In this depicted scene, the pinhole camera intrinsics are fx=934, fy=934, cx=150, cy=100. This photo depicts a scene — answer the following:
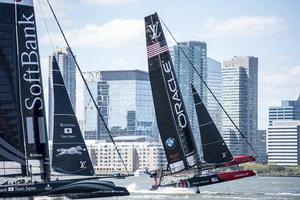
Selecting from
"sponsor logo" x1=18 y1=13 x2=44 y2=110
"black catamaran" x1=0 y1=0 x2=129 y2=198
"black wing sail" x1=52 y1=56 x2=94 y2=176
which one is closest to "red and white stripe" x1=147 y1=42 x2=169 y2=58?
"black wing sail" x1=52 y1=56 x2=94 y2=176

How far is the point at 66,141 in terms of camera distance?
47.1 m

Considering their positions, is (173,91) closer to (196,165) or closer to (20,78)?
(196,165)

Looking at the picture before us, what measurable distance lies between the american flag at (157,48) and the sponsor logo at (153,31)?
1.78ft

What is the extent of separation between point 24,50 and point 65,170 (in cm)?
634

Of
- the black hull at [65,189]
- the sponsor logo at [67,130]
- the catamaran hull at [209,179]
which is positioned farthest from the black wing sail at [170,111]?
the black hull at [65,189]

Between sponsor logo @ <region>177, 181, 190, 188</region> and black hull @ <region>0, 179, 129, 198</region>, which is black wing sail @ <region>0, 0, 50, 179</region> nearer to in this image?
black hull @ <region>0, 179, 129, 198</region>

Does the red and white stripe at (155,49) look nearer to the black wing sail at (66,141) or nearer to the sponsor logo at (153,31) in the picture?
the sponsor logo at (153,31)

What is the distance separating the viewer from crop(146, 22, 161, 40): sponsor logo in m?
63.8

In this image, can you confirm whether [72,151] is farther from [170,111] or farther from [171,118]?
[171,118]

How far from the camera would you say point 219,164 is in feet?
219

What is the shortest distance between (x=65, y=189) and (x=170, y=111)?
21.5 m

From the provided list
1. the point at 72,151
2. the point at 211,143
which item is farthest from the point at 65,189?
the point at 211,143

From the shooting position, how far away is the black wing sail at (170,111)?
2547 inches

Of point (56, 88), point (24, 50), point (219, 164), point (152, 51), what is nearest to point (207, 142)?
point (219, 164)
